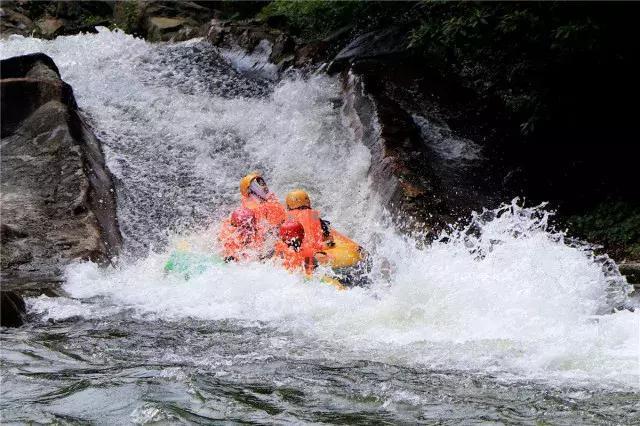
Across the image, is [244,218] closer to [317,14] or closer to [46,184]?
[46,184]

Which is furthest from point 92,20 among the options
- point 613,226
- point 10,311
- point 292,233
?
point 10,311

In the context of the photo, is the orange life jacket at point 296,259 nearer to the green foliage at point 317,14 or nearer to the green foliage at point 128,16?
the green foliage at point 317,14

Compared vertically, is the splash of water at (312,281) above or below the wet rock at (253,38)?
below

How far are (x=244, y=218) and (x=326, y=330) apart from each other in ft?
10.2

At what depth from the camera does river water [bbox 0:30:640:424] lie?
178 inches

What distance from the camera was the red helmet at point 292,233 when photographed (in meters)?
8.26

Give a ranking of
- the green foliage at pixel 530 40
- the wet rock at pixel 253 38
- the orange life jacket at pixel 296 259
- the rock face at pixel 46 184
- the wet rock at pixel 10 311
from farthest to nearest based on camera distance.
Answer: the wet rock at pixel 253 38 < the green foliage at pixel 530 40 < the rock face at pixel 46 184 < the orange life jacket at pixel 296 259 < the wet rock at pixel 10 311

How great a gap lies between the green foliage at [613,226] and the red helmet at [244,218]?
13.5ft

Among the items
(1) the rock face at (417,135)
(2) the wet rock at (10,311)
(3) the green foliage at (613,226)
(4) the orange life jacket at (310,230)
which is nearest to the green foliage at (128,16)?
(1) the rock face at (417,135)

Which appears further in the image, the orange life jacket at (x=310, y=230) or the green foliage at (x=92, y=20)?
the green foliage at (x=92, y=20)

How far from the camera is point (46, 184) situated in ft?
33.7

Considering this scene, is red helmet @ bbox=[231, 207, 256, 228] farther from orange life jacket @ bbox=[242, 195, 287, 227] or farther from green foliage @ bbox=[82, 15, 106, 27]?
green foliage @ bbox=[82, 15, 106, 27]

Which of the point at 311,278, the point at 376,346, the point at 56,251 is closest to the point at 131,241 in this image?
the point at 56,251

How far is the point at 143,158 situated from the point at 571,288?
297 inches
